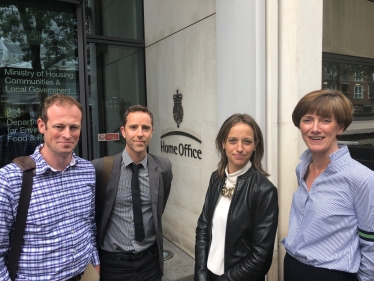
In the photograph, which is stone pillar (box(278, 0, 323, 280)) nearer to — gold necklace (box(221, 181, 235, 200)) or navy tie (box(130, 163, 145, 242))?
gold necklace (box(221, 181, 235, 200))

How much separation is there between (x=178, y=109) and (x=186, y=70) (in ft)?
1.98

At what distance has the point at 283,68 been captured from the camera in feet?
10.9

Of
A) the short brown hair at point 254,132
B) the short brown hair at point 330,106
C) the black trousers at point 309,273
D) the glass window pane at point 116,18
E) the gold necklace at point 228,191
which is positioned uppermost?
the glass window pane at point 116,18

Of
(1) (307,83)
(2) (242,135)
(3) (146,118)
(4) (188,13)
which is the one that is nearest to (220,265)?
(2) (242,135)

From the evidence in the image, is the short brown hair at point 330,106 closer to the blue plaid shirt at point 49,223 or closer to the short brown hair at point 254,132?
the short brown hair at point 254,132

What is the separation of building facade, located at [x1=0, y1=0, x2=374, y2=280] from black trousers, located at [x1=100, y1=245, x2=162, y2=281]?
174 centimetres

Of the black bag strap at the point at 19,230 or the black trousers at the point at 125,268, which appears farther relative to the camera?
the black trousers at the point at 125,268

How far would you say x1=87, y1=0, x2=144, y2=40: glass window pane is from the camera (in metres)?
4.86

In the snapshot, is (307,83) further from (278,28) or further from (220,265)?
(220,265)

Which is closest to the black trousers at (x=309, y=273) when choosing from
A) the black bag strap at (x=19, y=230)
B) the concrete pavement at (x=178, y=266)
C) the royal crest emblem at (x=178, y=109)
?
the black bag strap at (x=19, y=230)

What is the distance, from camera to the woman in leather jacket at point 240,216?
70.9 inches

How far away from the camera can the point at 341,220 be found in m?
1.58

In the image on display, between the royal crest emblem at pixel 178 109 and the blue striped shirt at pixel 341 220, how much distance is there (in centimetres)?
302

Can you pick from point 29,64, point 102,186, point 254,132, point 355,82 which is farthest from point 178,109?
point 355,82
